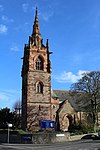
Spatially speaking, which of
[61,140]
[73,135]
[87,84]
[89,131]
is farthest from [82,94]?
[61,140]

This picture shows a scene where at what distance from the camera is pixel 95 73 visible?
2267 inches

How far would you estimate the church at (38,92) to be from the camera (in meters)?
58.8

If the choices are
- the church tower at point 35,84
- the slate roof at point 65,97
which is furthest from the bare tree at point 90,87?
the slate roof at point 65,97

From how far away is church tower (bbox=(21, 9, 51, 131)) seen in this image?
58.6 meters

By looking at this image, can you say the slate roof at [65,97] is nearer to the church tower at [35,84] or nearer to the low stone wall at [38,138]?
the church tower at [35,84]

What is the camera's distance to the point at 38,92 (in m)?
60.5

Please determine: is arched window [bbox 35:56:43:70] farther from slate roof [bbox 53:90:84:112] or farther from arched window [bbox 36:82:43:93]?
slate roof [bbox 53:90:84:112]

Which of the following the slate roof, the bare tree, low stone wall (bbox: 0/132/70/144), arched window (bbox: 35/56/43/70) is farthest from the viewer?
the slate roof

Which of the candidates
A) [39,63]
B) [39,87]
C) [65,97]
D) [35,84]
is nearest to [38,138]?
[35,84]

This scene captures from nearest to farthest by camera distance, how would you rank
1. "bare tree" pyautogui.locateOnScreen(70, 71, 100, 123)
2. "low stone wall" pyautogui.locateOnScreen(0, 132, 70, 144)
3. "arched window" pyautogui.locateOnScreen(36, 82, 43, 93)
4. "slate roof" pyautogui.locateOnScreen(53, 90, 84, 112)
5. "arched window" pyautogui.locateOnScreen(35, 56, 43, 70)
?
"low stone wall" pyautogui.locateOnScreen(0, 132, 70, 144) < "bare tree" pyautogui.locateOnScreen(70, 71, 100, 123) < "arched window" pyautogui.locateOnScreen(36, 82, 43, 93) < "arched window" pyautogui.locateOnScreen(35, 56, 43, 70) < "slate roof" pyautogui.locateOnScreen(53, 90, 84, 112)

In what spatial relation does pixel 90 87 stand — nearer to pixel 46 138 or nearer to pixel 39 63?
pixel 39 63

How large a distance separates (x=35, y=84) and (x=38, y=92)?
1.82 m

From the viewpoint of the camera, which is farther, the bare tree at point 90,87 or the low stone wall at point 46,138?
the bare tree at point 90,87

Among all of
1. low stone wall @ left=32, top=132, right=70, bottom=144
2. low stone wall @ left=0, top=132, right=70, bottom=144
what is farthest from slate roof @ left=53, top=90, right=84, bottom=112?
low stone wall @ left=32, top=132, right=70, bottom=144
